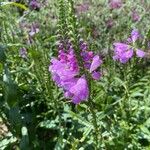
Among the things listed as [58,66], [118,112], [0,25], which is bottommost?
[118,112]

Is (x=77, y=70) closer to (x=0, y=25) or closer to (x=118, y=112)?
(x=118, y=112)

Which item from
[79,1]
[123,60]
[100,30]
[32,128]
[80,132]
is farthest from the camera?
[79,1]

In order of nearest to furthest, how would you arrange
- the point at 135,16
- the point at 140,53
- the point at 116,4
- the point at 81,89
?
the point at 81,89 → the point at 140,53 → the point at 135,16 → the point at 116,4

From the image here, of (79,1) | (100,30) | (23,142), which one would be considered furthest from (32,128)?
(79,1)

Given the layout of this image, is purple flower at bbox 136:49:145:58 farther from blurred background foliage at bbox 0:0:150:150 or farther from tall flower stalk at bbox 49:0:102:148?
tall flower stalk at bbox 49:0:102:148

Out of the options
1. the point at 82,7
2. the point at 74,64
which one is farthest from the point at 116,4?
the point at 74,64

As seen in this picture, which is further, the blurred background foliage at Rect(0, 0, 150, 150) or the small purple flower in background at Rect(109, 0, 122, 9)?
the small purple flower in background at Rect(109, 0, 122, 9)

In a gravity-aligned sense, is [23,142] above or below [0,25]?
below

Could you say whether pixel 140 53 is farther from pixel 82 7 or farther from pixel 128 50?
pixel 82 7

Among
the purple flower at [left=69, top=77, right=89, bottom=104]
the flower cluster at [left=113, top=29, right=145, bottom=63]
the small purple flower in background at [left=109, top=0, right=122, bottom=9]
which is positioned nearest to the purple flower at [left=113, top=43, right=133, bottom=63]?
the flower cluster at [left=113, top=29, right=145, bottom=63]

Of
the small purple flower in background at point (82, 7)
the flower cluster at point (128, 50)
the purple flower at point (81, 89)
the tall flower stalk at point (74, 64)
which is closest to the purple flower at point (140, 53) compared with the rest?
the flower cluster at point (128, 50)

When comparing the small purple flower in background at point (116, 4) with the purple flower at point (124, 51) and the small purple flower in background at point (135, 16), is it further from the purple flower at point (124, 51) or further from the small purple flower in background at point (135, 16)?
the purple flower at point (124, 51)
